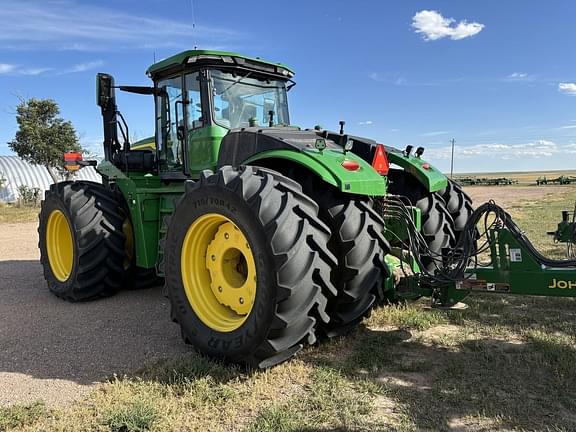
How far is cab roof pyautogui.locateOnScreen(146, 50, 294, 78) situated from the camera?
5.23 metres

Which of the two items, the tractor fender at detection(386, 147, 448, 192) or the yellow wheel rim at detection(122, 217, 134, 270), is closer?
the tractor fender at detection(386, 147, 448, 192)

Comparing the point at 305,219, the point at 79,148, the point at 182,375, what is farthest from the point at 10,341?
the point at 79,148

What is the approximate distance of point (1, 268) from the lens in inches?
A: 339

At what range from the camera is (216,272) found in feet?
13.5

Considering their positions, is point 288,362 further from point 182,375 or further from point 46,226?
point 46,226

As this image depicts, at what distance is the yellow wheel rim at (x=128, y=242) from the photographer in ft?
20.4

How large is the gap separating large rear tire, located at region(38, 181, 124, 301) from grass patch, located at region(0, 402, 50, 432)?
274 centimetres

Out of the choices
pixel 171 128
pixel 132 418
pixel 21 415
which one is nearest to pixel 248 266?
pixel 132 418

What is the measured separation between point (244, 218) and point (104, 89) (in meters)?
3.60

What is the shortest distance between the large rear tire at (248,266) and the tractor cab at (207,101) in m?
1.38

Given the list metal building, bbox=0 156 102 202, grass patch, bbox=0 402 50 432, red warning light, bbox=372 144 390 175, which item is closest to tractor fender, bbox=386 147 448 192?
red warning light, bbox=372 144 390 175

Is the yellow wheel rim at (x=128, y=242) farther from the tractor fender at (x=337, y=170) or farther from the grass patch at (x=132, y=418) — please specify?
the grass patch at (x=132, y=418)

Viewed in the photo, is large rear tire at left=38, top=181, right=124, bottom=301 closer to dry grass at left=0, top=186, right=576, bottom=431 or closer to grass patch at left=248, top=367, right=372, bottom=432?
dry grass at left=0, top=186, right=576, bottom=431

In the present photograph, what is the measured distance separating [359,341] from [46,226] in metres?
4.53
